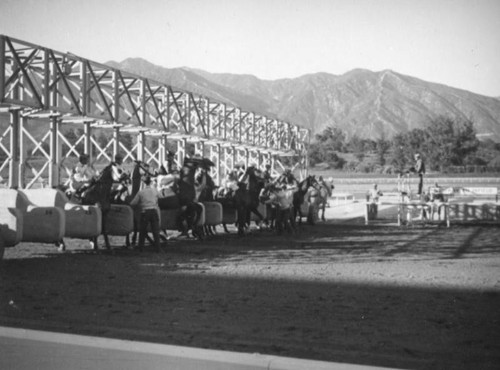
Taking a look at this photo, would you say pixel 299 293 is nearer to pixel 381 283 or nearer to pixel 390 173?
pixel 381 283

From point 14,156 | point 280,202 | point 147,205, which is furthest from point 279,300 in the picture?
point 280,202

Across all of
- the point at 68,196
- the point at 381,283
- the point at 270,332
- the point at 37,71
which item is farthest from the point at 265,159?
the point at 270,332

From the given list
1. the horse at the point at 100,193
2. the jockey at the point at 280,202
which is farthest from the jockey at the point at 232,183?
the horse at the point at 100,193

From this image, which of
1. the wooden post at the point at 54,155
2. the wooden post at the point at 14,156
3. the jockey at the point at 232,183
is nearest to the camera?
the wooden post at the point at 14,156

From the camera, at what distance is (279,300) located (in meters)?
8.33

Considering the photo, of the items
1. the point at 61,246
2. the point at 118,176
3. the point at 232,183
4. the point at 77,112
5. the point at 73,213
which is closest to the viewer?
the point at 73,213

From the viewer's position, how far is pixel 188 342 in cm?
602

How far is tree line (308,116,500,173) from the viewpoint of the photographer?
257 feet

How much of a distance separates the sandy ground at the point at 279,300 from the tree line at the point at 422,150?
52.1 m

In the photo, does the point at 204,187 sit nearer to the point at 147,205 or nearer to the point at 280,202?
the point at 280,202

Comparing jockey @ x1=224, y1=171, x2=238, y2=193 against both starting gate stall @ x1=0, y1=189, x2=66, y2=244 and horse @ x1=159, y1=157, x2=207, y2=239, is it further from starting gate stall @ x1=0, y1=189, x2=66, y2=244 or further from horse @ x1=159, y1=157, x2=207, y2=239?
starting gate stall @ x1=0, y1=189, x2=66, y2=244

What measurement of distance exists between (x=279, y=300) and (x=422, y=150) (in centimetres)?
8770

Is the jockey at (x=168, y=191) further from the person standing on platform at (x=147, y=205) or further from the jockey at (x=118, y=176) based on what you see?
the person standing on platform at (x=147, y=205)

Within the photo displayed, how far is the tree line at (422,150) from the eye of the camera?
7838cm
